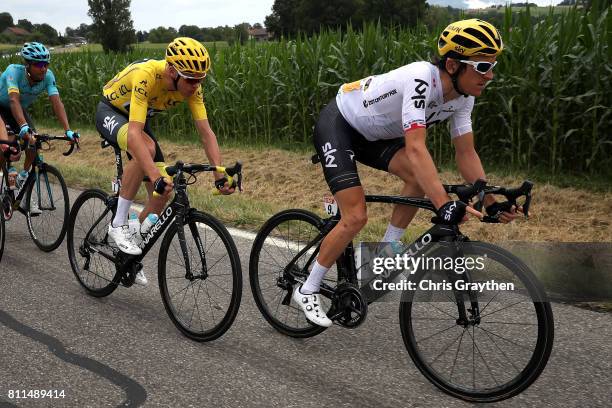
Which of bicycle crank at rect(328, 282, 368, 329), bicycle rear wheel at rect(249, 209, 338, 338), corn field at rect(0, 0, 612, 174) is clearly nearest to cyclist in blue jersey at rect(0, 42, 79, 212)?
bicycle rear wheel at rect(249, 209, 338, 338)

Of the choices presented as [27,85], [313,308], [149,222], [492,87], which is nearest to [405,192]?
[313,308]

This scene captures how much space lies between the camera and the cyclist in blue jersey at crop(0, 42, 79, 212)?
22.4ft

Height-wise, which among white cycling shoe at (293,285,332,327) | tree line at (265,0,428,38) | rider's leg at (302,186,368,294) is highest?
tree line at (265,0,428,38)

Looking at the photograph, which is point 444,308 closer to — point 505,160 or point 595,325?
point 595,325

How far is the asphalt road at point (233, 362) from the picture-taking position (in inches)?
140

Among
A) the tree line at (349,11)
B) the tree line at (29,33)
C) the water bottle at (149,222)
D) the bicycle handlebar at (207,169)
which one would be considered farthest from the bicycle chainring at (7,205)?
the tree line at (29,33)

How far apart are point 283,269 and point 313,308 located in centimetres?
48

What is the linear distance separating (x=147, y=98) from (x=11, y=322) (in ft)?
6.22

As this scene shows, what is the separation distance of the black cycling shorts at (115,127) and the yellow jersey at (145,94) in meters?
0.07

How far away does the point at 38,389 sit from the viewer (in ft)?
12.1

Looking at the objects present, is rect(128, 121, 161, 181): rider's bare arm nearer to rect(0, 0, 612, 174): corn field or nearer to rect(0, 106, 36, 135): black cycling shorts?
rect(0, 106, 36, 135): black cycling shorts

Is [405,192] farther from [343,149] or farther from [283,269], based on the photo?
[283,269]

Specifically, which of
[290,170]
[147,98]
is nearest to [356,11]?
[290,170]

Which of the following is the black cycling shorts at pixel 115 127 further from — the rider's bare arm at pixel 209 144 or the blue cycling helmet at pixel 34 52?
the blue cycling helmet at pixel 34 52
